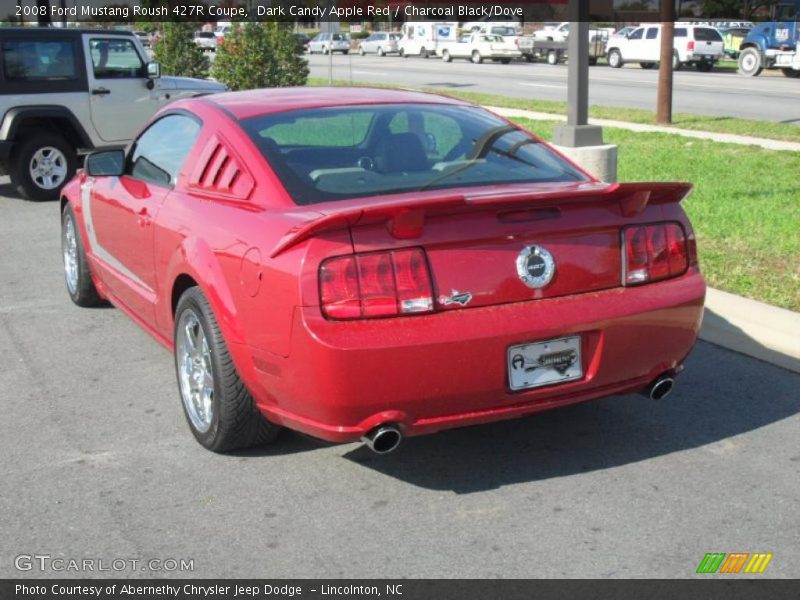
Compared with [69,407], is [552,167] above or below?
above

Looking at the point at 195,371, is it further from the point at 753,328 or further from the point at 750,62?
the point at 750,62

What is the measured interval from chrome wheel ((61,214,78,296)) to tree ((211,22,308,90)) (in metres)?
14.2

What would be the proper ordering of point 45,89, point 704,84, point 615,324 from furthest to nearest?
1. point 704,84
2. point 45,89
3. point 615,324

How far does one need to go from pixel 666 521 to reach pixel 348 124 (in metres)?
2.40

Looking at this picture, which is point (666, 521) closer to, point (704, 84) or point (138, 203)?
point (138, 203)

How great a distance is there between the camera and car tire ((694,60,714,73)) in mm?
38719

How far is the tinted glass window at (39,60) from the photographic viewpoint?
492 inches

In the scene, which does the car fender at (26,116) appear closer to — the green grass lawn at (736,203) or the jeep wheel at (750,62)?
the green grass lawn at (736,203)

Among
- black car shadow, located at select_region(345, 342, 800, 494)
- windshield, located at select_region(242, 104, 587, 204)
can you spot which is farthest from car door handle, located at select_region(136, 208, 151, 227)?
black car shadow, located at select_region(345, 342, 800, 494)

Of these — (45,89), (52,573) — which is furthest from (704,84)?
(52,573)

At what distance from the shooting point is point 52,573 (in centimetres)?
377

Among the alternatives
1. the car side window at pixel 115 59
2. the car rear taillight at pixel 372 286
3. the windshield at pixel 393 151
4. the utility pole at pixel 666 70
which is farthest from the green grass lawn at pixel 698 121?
the car rear taillight at pixel 372 286

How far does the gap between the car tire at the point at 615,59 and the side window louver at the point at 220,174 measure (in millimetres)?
38791

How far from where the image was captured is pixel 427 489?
→ 14.5ft
